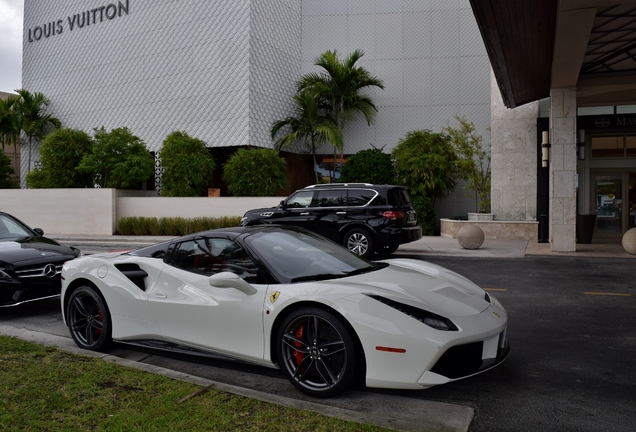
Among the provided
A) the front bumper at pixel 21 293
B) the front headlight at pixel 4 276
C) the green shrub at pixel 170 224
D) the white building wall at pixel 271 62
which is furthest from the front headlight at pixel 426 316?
the white building wall at pixel 271 62

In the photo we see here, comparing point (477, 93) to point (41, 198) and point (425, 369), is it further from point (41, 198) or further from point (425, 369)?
point (425, 369)

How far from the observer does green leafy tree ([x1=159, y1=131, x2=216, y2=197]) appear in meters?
Answer: 25.4

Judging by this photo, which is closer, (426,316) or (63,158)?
(426,316)

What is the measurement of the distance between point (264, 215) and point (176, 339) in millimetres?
9983

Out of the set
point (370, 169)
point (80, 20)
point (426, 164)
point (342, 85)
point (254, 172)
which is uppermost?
point (80, 20)

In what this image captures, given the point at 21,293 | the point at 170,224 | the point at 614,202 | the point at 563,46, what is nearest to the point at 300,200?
the point at 563,46

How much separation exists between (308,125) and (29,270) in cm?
1985

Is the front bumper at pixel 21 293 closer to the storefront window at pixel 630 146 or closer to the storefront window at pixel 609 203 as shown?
the storefront window at pixel 609 203

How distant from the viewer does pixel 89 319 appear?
6.01 metres

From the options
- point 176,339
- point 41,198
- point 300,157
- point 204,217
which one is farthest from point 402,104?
point 176,339

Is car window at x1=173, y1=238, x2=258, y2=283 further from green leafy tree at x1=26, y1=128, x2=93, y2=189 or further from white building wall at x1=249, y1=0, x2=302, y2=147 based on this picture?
green leafy tree at x1=26, y1=128, x2=93, y2=189

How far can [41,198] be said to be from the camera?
1091 inches

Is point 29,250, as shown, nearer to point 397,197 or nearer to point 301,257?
point 301,257

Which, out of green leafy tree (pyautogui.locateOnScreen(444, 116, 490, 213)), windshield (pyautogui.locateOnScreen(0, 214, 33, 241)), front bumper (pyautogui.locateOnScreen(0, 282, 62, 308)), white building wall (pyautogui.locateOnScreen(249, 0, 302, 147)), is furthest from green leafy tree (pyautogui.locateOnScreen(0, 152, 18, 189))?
front bumper (pyautogui.locateOnScreen(0, 282, 62, 308))
